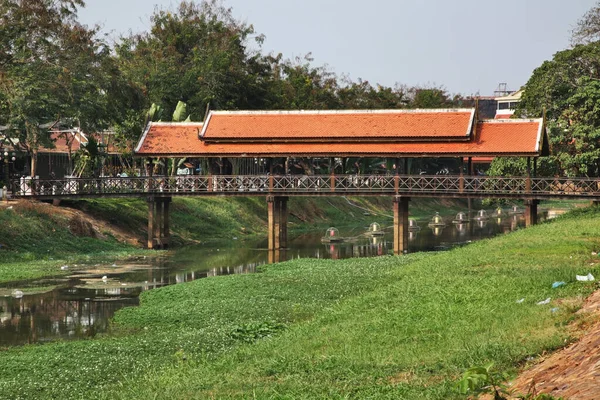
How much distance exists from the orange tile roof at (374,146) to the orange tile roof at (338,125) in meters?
0.38

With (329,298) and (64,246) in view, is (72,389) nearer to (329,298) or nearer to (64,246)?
(329,298)

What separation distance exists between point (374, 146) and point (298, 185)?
4.55 m

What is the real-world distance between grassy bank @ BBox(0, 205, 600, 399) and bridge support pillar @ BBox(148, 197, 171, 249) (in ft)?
56.9

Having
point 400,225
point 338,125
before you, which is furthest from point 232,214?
point 400,225

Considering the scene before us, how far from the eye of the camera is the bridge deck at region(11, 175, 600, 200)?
41.6 m

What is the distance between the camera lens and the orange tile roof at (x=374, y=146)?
41.5 metres

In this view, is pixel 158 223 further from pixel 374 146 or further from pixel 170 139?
pixel 374 146

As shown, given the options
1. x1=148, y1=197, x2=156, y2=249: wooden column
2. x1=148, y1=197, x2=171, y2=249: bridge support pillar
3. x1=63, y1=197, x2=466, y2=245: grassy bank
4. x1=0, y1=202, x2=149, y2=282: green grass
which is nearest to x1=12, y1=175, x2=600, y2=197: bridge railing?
x1=148, y1=197, x2=156, y2=249: wooden column

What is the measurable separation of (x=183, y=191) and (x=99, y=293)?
16.6 meters

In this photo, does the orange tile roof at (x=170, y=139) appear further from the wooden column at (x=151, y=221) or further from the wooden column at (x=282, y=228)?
the wooden column at (x=282, y=228)

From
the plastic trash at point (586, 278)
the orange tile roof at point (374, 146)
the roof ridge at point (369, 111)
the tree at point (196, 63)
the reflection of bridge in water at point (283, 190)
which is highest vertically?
the tree at point (196, 63)

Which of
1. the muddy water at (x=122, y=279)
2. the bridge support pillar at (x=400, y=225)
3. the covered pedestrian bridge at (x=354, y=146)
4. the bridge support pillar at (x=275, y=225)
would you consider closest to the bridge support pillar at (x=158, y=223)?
the covered pedestrian bridge at (x=354, y=146)

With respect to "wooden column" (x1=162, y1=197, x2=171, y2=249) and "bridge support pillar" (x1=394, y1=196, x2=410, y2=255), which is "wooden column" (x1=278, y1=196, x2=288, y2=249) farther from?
"bridge support pillar" (x1=394, y1=196, x2=410, y2=255)

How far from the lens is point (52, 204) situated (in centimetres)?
4397
